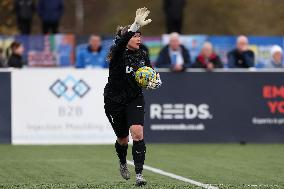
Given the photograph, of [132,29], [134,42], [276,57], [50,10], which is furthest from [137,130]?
[50,10]

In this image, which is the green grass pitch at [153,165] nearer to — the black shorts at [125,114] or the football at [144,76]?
the black shorts at [125,114]

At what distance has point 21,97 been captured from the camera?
21219mm

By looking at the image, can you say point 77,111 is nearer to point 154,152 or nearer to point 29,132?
point 29,132

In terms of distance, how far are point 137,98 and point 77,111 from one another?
7.62 meters

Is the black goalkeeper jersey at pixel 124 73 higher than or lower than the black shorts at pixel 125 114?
higher

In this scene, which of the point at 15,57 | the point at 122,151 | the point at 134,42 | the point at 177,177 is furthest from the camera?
the point at 15,57

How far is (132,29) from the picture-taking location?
13.2 meters

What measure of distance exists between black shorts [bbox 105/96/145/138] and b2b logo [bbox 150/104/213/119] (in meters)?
7.20

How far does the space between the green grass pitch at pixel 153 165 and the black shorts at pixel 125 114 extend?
0.71 m

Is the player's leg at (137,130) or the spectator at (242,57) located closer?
the player's leg at (137,130)

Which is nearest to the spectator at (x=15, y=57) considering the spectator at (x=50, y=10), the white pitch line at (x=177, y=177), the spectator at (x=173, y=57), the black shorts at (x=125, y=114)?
the spectator at (x=173, y=57)

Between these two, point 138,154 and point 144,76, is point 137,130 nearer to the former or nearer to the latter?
point 138,154

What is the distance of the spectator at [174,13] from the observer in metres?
27.9

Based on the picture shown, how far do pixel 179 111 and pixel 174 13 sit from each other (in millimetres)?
6909
